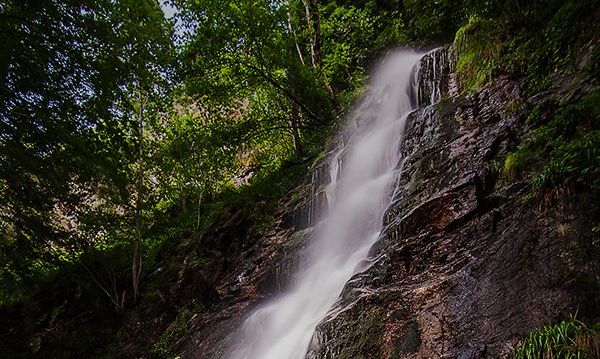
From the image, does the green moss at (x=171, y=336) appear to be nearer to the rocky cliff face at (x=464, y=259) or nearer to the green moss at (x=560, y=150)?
the rocky cliff face at (x=464, y=259)

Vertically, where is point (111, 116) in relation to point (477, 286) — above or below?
above

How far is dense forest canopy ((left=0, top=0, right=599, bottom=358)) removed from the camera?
505cm

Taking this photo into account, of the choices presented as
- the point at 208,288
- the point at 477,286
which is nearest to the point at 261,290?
the point at 208,288

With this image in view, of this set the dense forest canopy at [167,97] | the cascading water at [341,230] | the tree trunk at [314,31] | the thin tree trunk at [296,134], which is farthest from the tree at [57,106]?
the tree trunk at [314,31]

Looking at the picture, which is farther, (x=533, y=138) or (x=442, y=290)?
(x=533, y=138)

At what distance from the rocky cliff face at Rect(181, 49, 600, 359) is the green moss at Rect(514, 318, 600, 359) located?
0.19m

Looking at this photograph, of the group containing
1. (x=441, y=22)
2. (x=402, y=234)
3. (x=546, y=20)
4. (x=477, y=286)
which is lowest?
(x=477, y=286)

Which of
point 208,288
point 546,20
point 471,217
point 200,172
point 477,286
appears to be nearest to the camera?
point 477,286

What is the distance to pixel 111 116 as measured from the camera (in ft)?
18.5

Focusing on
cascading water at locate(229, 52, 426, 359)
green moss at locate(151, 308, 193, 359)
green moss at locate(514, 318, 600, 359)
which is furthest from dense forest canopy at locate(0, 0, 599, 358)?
green moss at locate(151, 308, 193, 359)

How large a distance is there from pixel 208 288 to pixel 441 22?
10327 millimetres

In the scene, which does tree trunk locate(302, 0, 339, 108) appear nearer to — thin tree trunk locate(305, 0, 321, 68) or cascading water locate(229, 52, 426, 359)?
thin tree trunk locate(305, 0, 321, 68)

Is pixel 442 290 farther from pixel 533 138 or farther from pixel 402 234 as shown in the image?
pixel 533 138

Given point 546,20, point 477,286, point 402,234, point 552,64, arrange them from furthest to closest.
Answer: point 546,20 → point 552,64 → point 402,234 → point 477,286
